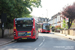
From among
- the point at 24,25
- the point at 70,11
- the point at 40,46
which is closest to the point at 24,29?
the point at 24,25

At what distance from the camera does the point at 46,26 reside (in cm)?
4856

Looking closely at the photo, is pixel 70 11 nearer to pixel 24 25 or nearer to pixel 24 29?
pixel 24 25

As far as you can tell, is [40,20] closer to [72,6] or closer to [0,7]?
[72,6]

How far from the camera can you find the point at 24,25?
18.5m

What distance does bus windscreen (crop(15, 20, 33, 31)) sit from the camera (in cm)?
1828

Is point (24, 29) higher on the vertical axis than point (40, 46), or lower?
higher

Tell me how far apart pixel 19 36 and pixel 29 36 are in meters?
1.18

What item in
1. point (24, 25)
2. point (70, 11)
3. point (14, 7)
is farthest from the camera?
point (70, 11)

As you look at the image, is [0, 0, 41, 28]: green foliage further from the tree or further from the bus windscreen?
the tree

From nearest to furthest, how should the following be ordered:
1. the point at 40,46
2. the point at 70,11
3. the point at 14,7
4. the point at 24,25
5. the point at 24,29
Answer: the point at 40,46
the point at 24,29
the point at 24,25
the point at 14,7
the point at 70,11

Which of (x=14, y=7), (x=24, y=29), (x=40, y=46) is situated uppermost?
(x=14, y=7)

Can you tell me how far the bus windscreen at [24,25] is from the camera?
18.3 m

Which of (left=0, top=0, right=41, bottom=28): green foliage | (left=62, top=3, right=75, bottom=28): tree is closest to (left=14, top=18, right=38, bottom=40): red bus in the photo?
(left=0, top=0, right=41, bottom=28): green foliage

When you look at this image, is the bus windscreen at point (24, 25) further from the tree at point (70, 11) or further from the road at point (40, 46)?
the tree at point (70, 11)
